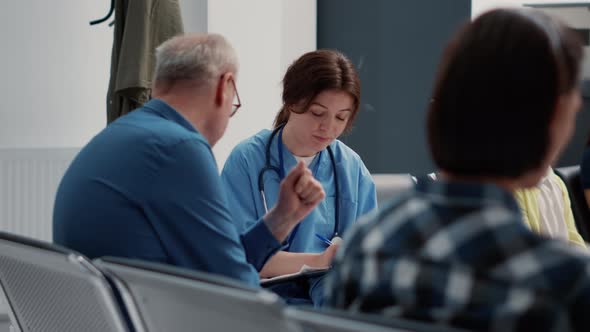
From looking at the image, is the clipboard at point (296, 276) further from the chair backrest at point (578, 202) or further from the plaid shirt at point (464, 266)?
the plaid shirt at point (464, 266)

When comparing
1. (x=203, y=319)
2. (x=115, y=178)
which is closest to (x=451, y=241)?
(x=203, y=319)

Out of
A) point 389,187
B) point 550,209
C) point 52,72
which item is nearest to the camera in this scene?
point 550,209

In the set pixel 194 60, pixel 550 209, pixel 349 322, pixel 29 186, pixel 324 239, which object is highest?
pixel 194 60

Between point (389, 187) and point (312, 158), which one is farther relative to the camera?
point (389, 187)

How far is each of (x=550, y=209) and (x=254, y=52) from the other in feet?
7.64

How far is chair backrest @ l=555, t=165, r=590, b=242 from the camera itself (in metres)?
2.66

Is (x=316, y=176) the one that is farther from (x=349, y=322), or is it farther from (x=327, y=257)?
(x=349, y=322)

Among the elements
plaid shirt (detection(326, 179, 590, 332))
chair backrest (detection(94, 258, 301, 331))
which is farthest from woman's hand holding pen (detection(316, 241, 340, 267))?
plaid shirt (detection(326, 179, 590, 332))

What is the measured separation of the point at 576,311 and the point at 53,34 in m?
4.25

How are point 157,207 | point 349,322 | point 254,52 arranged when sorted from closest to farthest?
point 349,322 → point 157,207 → point 254,52

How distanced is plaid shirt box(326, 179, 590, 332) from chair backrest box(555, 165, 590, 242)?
1.77m

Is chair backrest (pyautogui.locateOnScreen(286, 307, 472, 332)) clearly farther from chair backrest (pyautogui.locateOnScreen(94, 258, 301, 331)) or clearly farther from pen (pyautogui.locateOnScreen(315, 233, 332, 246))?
pen (pyautogui.locateOnScreen(315, 233, 332, 246))

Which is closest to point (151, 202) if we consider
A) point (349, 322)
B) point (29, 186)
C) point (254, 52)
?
point (349, 322)

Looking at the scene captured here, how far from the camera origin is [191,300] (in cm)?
121
